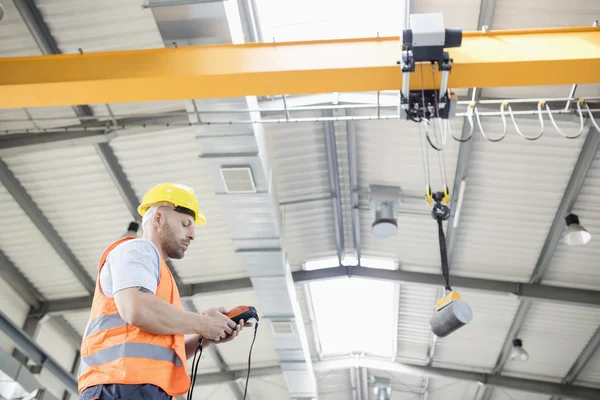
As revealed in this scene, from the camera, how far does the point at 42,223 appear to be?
10328 millimetres

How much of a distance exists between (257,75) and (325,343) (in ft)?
36.8

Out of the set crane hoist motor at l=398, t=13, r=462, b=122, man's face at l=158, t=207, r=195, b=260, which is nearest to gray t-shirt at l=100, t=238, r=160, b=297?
man's face at l=158, t=207, r=195, b=260

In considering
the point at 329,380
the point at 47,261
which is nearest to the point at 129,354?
the point at 47,261

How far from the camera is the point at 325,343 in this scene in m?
16.1

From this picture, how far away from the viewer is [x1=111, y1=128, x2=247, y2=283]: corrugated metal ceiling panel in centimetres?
920

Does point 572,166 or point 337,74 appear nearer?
point 337,74

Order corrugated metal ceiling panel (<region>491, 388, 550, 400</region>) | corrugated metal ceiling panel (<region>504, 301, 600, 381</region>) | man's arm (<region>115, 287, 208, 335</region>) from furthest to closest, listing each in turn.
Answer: corrugated metal ceiling panel (<region>491, 388, 550, 400</region>)
corrugated metal ceiling panel (<region>504, 301, 600, 381</region>)
man's arm (<region>115, 287, 208, 335</region>)

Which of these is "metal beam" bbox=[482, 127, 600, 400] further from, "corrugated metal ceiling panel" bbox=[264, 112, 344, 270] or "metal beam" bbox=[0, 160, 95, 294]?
"metal beam" bbox=[0, 160, 95, 294]

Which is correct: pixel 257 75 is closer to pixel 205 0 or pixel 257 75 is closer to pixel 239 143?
pixel 205 0

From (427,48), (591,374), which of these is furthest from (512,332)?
(427,48)

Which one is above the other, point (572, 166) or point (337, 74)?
point (572, 166)

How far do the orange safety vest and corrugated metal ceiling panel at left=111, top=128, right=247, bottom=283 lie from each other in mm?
6661

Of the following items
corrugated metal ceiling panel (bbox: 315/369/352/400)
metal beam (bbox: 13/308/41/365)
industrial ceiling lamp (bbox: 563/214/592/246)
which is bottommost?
industrial ceiling lamp (bbox: 563/214/592/246)

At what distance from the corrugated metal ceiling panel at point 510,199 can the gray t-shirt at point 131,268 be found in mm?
7034
